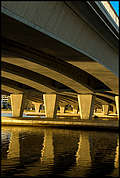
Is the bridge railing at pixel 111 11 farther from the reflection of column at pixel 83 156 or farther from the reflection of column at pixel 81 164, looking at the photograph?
the reflection of column at pixel 81 164

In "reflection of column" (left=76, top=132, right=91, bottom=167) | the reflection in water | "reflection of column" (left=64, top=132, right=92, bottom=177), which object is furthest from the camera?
"reflection of column" (left=76, top=132, right=91, bottom=167)

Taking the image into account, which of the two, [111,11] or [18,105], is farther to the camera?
[18,105]

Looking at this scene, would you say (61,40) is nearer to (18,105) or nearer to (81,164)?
(81,164)

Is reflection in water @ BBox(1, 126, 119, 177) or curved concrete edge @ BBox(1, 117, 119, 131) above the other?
curved concrete edge @ BBox(1, 117, 119, 131)

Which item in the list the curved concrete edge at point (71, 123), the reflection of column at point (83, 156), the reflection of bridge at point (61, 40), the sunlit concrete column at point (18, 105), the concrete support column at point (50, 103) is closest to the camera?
the reflection of bridge at point (61, 40)

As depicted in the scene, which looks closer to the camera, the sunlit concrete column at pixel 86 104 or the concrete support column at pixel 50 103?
the sunlit concrete column at pixel 86 104

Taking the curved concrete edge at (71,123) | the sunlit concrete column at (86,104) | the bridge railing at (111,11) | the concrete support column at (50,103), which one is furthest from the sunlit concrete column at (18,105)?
the bridge railing at (111,11)

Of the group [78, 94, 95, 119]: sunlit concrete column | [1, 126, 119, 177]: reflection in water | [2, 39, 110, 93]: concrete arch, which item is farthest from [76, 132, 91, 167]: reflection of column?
[78, 94, 95, 119]: sunlit concrete column

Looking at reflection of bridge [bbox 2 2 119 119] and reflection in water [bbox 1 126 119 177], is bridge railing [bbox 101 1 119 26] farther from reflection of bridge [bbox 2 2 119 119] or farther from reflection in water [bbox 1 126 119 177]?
reflection in water [bbox 1 126 119 177]

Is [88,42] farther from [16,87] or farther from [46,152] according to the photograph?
[16,87]

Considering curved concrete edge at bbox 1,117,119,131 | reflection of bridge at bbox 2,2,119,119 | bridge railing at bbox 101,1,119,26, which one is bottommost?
curved concrete edge at bbox 1,117,119,131

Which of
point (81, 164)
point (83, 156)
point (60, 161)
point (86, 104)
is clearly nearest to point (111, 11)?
point (83, 156)

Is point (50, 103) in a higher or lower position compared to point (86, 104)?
higher

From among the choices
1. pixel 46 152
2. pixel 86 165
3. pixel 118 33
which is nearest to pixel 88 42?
pixel 118 33
